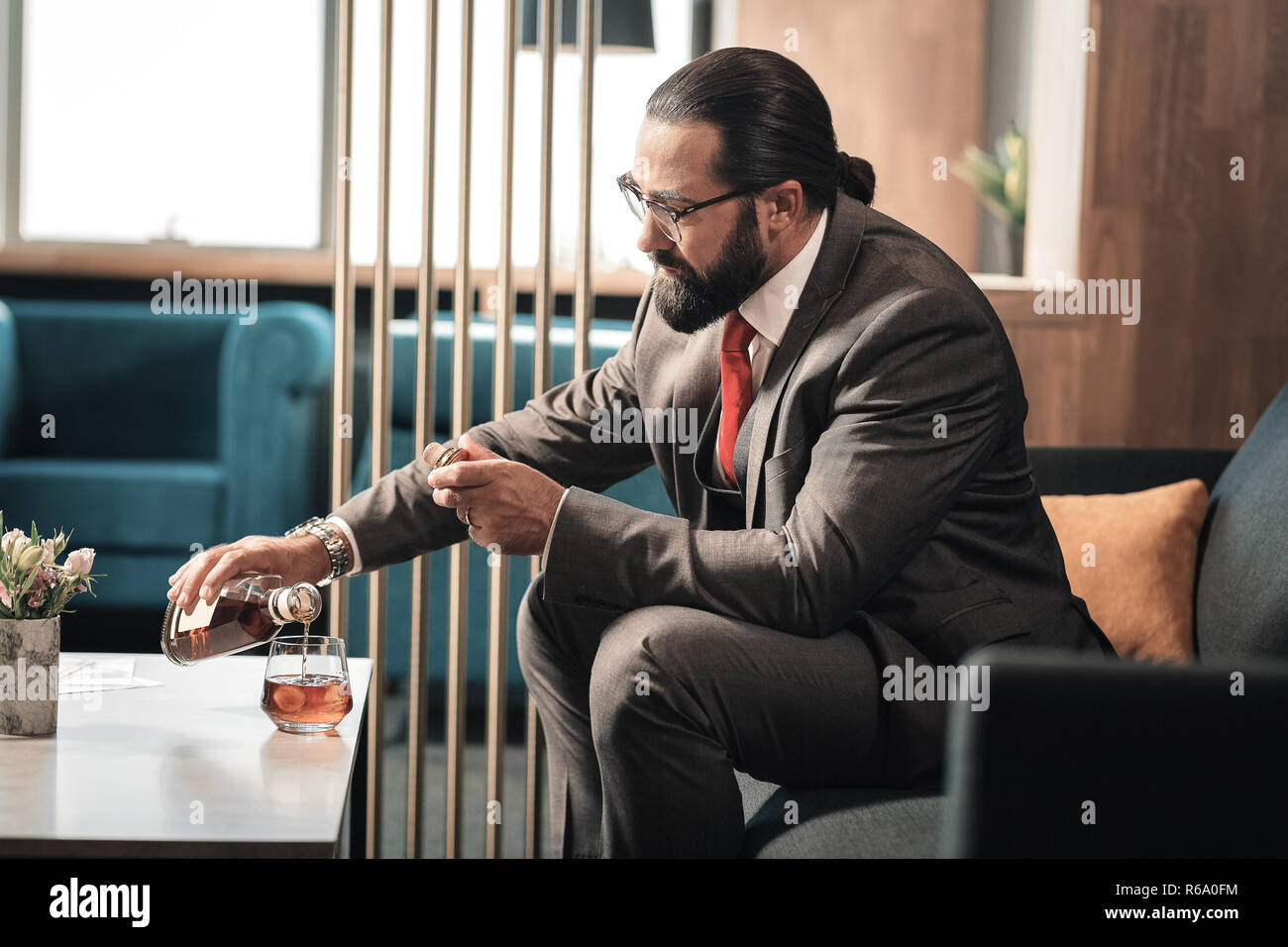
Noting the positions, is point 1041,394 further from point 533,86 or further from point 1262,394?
point 533,86

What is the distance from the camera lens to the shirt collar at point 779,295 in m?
1.50

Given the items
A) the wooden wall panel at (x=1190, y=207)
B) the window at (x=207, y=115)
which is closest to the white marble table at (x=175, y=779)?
the wooden wall panel at (x=1190, y=207)

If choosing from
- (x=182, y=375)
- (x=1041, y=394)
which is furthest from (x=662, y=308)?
(x=182, y=375)

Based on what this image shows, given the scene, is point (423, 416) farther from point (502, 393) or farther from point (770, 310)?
point (770, 310)

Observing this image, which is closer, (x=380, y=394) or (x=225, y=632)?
(x=225, y=632)

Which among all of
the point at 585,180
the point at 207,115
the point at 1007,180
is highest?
the point at 207,115

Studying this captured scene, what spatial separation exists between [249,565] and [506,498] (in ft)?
0.86

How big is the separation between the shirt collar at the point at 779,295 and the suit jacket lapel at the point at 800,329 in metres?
0.03

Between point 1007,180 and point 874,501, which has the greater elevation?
point 1007,180

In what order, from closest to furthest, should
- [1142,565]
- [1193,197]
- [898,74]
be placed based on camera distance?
1. [1142,565]
2. [1193,197]
3. [898,74]

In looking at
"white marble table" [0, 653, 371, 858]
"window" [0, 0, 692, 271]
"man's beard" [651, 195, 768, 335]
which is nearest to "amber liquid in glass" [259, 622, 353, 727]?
"white marble table" [0, 653, 371, 858]

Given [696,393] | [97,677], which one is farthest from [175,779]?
[696,393]

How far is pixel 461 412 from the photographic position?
2049mm

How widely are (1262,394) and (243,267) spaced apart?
8.32 ft
